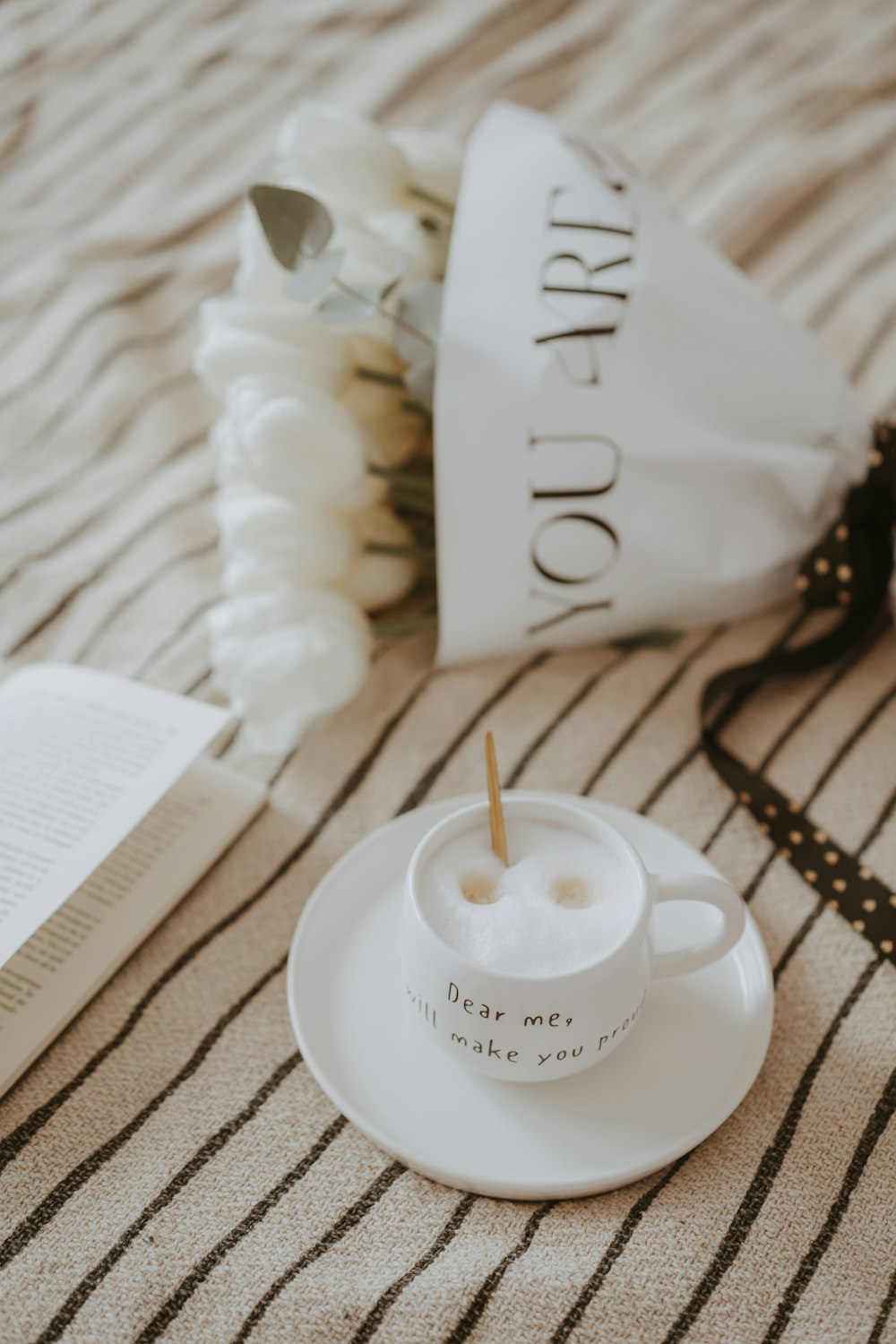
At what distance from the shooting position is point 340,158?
1.95 feet

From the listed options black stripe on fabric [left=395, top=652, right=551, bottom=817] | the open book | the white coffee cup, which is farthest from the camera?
black stripe on fabric [left=395, top=652, right=551, bottom=817]

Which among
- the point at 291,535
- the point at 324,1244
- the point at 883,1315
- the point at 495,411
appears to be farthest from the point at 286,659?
the point at 883,1315

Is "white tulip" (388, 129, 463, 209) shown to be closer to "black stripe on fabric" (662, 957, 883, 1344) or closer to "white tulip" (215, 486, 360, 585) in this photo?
"white tulip" (215, 486, 360, 585)

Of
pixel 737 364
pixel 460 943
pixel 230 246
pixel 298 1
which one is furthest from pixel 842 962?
pixel 298 1

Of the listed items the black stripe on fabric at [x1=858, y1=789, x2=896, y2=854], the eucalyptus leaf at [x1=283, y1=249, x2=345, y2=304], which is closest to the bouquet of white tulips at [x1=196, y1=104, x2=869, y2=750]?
the eucalyptus leaf at [x1=283, y1=249, x2=345, y2=304]

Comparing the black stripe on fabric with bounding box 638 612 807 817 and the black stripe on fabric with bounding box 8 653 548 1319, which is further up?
the black stripe on fabric with bounding box 8 653 548 1319

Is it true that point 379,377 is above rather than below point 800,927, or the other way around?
above

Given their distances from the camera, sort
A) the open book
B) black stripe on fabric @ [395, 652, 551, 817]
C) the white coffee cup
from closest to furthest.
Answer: the white coffee cup < the open book < black stripe on fabric @ [395, 652, 551, 817]

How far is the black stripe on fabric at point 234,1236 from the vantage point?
1.20 ft

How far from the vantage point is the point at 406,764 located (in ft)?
1.88

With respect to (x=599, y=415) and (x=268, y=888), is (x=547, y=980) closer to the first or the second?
(x=268, y=888)

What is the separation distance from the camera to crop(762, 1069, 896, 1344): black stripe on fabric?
0.37 metres

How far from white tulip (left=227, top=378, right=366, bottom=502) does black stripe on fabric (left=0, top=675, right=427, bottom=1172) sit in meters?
0.14

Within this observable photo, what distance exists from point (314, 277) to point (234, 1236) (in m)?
0.43
